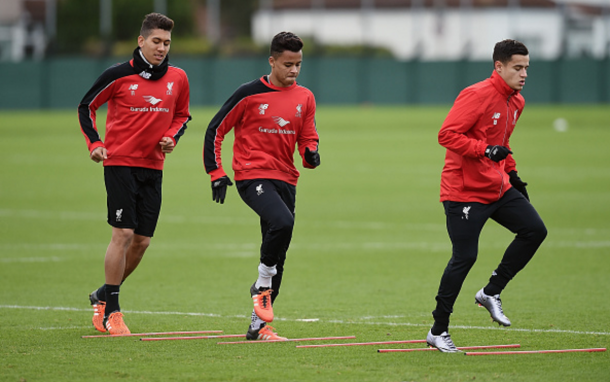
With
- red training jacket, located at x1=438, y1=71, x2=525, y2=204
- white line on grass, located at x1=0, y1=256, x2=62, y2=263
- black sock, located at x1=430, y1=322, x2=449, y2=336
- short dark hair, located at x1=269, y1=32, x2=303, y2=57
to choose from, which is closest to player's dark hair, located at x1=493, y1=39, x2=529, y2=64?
red training jacket, located at x1=438, y1=71, x2=525, y2=204

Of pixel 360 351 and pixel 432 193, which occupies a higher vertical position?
pixel 360 351

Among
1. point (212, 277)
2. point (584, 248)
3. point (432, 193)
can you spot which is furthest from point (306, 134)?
point (432, 193)

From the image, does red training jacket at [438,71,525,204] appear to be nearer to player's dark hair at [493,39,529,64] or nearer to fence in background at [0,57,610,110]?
player's dark hair at [493,39,529,64]

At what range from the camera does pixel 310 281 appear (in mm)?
11602

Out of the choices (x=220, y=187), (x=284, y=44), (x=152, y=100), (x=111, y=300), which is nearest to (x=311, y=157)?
(x=220, y=187)

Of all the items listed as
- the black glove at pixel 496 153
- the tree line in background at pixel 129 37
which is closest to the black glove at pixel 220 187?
the black glove at pixel 496 153

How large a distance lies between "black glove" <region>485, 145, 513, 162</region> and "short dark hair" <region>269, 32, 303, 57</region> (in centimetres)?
175

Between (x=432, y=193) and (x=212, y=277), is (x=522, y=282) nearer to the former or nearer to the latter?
(x=212, y=277)

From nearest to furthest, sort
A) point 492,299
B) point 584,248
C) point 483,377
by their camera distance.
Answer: point 483,377 → point 492,299 → point 584,248

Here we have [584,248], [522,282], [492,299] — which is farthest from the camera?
[584,248]

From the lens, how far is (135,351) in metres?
7.47

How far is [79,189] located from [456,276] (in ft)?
53.8

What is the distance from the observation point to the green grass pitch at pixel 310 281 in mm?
7035

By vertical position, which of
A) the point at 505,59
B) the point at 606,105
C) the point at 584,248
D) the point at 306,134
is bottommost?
the point at 606,105
